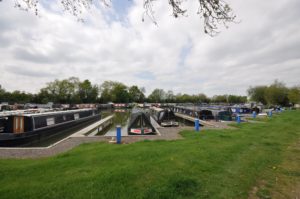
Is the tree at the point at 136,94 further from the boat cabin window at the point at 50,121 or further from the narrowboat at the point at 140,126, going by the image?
the narrowboat at the point at 140,126

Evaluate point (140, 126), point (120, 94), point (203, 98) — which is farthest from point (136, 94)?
point (140, 126)

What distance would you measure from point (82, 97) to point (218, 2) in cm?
7280

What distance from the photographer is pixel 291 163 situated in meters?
5.73

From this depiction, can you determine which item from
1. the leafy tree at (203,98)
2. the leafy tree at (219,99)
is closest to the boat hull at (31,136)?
the leafy tree at (203,98)

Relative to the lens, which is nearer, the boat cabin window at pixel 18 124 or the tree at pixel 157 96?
the boat cabin window at pixel 18 124

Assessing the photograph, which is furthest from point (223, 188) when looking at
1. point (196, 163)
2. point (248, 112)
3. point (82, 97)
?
point (82, 97)

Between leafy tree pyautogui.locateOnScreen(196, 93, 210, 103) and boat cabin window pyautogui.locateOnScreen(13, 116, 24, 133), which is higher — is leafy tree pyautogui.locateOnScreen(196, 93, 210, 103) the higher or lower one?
the higher one

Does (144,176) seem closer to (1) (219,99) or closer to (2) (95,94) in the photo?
(2) (95,94)

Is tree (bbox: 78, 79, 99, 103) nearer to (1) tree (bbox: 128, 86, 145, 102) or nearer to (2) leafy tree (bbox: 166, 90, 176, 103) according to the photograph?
(1) tree (bbox: 128, 86, 145, 102)

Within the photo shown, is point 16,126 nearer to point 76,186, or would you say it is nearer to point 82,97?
point 76,186

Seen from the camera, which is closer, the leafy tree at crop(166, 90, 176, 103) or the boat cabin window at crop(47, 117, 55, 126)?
the boat cabin window at crop(47, 117, 55, 126)

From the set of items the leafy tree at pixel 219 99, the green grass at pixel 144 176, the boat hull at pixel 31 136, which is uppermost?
the leafy tree at pixel 219 99

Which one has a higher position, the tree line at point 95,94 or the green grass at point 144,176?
the tree line at point 95,94

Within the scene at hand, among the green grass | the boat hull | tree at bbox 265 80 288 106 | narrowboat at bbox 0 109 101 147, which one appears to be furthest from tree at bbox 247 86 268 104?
the green grass
